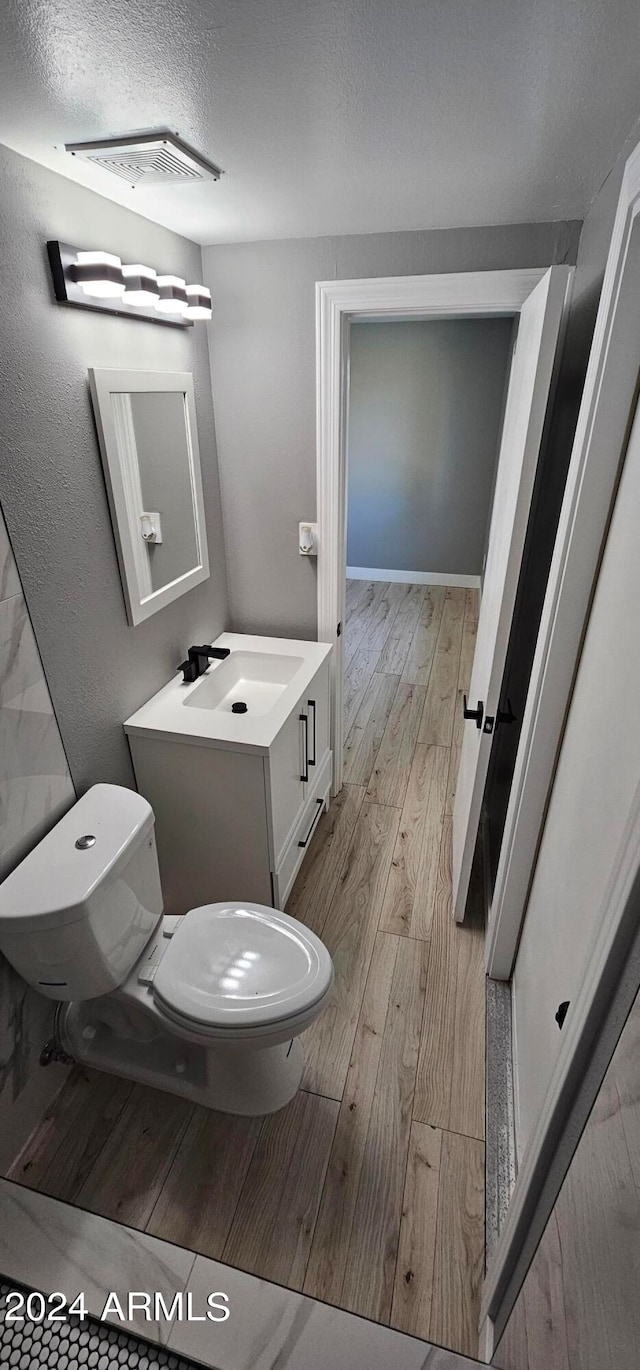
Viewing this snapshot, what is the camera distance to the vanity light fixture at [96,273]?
1313 millimetres

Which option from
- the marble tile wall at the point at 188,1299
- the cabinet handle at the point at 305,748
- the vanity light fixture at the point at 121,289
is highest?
the vanity light fixture at the point at 121,289

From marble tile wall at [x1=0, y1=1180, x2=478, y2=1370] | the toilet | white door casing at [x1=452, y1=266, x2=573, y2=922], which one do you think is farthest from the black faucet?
marble tile wall at [x1=0, y1=1180, x2=478, y2=1370]

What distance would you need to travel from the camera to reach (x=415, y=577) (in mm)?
5457

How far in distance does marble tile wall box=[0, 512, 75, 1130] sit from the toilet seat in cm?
33

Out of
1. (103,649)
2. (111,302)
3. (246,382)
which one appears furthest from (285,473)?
(103,649)

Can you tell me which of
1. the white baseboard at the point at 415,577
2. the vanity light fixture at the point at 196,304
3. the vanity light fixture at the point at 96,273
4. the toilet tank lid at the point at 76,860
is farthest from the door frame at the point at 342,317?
the white baseboard at the point at 415,577

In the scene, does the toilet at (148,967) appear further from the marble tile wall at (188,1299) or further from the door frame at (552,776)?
the door frame at (552,776)

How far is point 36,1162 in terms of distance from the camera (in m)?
1.45

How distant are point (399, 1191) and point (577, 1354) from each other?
34.3 inches

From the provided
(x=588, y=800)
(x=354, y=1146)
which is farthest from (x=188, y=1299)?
(x=588, y=800)

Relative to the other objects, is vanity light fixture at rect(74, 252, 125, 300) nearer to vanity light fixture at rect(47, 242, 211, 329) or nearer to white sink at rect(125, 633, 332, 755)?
vanity light fixture at rect(47, 242, 211, 329)

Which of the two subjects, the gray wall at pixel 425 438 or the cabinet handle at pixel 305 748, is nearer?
the cabinet handle at pixel 305 748

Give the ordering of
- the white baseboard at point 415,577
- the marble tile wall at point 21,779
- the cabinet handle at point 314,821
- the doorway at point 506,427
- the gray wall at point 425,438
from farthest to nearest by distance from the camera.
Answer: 1. the white baseboard at point 415,577
2. the gray wall at point 425,438
3. the cabinet handle at point 314,821
4. the doorway at point 506,427
5. the marble tile wall at point 21,779

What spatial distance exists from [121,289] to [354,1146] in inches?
83.9
